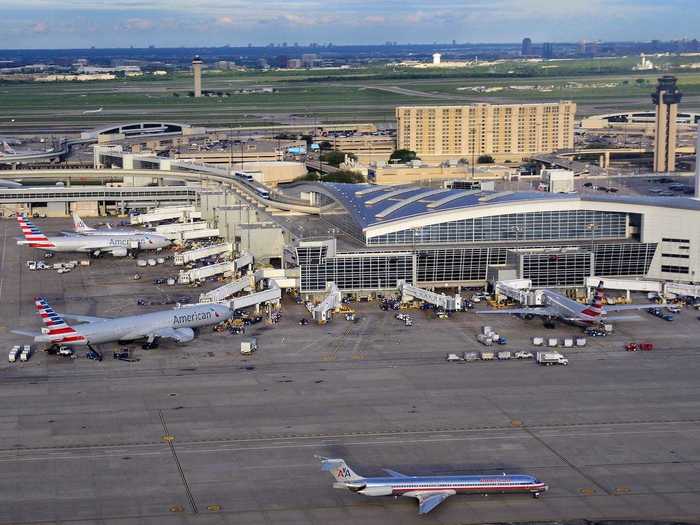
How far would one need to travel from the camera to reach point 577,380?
192 ft

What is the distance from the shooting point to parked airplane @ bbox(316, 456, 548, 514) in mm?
41812

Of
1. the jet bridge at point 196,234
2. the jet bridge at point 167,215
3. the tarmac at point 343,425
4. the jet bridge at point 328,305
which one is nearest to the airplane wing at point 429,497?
the tarmac at point 343,425

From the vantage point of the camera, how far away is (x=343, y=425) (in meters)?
51.2

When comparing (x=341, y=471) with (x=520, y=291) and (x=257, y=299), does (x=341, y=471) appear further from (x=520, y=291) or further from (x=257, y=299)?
(x=520, y=291)

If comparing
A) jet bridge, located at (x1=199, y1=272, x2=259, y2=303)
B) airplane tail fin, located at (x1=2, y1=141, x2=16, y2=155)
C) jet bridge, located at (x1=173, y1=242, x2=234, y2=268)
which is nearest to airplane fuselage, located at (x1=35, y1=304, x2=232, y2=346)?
jet bridge, located at (x1=199, y1=272, x2=259, y2=303)

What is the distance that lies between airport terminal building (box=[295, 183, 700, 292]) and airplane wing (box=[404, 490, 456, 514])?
3739 cm

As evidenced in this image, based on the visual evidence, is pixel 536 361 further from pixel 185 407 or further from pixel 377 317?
pixel 185 407

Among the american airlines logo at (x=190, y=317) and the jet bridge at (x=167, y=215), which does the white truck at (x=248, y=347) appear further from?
the jet bridge at (x=167, y=215)

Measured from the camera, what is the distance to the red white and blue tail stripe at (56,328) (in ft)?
203

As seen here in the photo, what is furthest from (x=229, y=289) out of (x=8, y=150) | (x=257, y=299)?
(x=8, y=150)

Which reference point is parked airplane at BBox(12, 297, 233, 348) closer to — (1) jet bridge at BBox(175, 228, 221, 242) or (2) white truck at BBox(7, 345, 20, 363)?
(2) white truck at BBox(7, 345, 20, 363)

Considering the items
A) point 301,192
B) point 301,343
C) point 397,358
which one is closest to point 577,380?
point 397,358

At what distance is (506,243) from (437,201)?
6.11 metres

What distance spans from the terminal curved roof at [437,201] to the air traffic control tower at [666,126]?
6744cm
